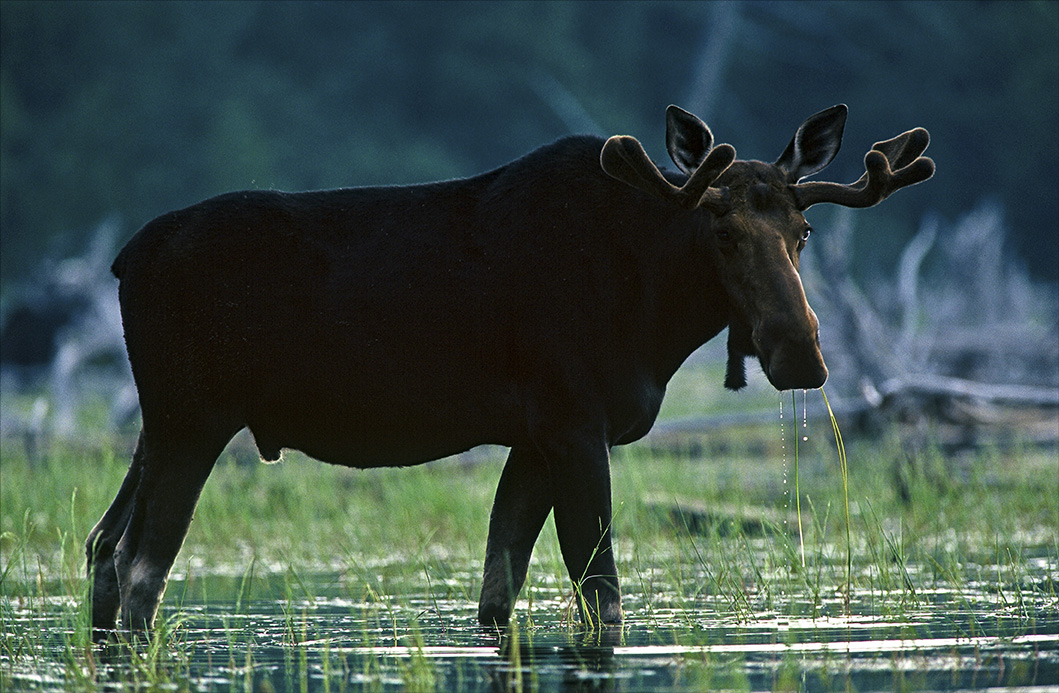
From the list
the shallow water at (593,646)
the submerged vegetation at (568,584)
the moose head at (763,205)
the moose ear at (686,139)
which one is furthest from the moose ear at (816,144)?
the shallow water at (593,646)

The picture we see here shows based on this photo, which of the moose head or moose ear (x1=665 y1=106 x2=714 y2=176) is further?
moose ear (x1=665 y1=106 x2=714 y2=176)

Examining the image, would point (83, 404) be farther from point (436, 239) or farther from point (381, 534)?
point (436, 239)

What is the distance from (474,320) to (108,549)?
1.54m

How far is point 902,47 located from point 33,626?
2540 cm

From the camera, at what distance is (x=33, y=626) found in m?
5.00

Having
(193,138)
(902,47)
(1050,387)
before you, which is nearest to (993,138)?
(902,47)

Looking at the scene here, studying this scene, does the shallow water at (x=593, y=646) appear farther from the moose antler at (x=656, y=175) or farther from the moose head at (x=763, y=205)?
the moose antler at (x=656, y=175)

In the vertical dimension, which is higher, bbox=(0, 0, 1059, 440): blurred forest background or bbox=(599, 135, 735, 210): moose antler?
bbox=(0, 0, 1059, 440): blurred forest background

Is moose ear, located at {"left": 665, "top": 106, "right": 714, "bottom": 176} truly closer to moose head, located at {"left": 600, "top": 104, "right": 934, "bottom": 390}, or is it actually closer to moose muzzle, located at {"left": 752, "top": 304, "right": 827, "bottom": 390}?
moose head, located at {"left": 600, "top": 104, "right": 934, "bottom": 390}

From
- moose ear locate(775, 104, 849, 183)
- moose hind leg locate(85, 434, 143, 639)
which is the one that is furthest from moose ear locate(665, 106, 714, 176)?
moose hind leg locate(85, 434, 143, 639)

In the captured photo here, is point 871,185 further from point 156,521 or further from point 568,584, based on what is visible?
point 156,521

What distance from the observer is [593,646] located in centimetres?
442

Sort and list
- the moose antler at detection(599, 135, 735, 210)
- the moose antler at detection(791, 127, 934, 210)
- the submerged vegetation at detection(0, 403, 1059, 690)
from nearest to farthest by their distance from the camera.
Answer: the submerged vegetation at detection(0, 403, 1059, 690) < the moose antler at detection(599, 135, 735, 210) < the moose antler at detection(791, 127, 934, 210)

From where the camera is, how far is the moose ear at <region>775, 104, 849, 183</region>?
488cm
